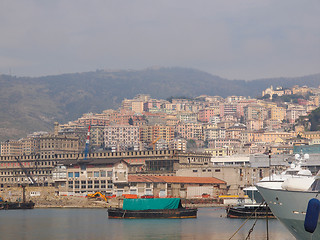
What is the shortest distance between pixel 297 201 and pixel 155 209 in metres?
43.7

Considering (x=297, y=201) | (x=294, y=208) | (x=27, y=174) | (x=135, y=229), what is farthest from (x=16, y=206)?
(x=297, y=201)

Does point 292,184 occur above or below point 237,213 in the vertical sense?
above

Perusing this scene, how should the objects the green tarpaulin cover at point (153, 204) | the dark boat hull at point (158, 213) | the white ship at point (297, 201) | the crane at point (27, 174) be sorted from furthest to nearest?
the crane at point (27, 174) < the green tarpaulin cover at point (153, 204) < the dark boat hull at point (158, 213) < the white ship at point (297, 201)

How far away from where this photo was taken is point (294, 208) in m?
42.5

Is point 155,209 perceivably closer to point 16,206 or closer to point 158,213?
point 158,213

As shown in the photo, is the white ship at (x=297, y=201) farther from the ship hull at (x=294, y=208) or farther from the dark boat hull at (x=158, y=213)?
the dark boat hull at (x=158, y=213)

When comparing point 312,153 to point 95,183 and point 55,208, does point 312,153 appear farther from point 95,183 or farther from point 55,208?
point 55,208

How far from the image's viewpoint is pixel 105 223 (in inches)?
3182

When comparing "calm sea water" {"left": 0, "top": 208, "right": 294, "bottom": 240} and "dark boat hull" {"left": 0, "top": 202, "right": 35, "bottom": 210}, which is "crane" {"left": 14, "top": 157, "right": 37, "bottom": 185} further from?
"calm sea water" {"left": 0, "top": 208, "right": 294, "bottom": 240}

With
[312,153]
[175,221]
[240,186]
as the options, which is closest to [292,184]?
[175,221]

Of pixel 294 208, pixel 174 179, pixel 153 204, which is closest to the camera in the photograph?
pixel 294 208

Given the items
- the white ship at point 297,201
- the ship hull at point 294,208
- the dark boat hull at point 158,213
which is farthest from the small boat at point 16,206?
the white ship at point 297,201

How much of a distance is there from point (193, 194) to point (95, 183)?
2178 cm

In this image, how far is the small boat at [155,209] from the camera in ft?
276
